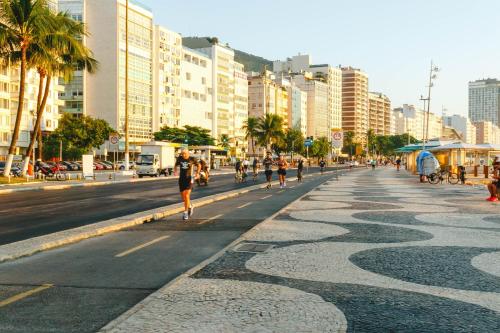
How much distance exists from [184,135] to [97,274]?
95.1 m

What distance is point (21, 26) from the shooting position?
116ft

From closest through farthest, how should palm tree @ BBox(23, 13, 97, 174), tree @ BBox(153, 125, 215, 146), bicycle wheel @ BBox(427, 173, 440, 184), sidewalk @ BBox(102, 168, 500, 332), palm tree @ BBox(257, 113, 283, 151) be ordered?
sidewalk @ BBox(102, 168, 500, 332)
palm tree @ BBox(23, 13, 97, 174)
bicycle wheel @ BBox(427, 173, 440, 184)
tree @ BBox(153, 125, 215, 146)
palm tree @ BBox(257, 113, 283, 151)

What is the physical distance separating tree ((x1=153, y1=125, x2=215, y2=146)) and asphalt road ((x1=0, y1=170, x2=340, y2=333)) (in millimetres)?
85102

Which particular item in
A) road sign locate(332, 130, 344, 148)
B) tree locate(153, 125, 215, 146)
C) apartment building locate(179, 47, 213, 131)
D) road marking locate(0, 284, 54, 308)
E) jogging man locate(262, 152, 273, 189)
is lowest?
road marking locate(0, 284, 54, 308)

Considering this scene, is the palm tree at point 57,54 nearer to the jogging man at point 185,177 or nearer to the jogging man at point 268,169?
the jogging man at point 268,169

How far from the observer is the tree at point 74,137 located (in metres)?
82.6

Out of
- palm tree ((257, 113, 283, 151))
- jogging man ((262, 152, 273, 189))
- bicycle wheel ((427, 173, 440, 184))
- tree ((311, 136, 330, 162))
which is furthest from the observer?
tree ((311, 136, 330, 162))

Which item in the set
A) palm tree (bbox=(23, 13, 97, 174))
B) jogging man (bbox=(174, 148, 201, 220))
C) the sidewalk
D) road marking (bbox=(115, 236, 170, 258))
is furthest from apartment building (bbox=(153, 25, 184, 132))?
the sidewalk

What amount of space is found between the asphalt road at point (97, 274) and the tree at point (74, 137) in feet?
242

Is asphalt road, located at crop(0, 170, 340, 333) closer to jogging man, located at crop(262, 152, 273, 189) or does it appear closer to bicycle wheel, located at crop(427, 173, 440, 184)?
jogging man, located at crop(262, 152, 273, 189)

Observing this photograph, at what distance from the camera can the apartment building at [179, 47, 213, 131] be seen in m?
121

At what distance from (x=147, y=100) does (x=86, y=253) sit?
98.2 meters

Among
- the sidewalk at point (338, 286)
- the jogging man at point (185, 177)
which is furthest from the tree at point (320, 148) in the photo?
the sidewalk at point (338, 286)

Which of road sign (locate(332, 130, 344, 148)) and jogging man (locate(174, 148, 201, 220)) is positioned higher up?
road sign (locate(332, 130, 344, 148))
